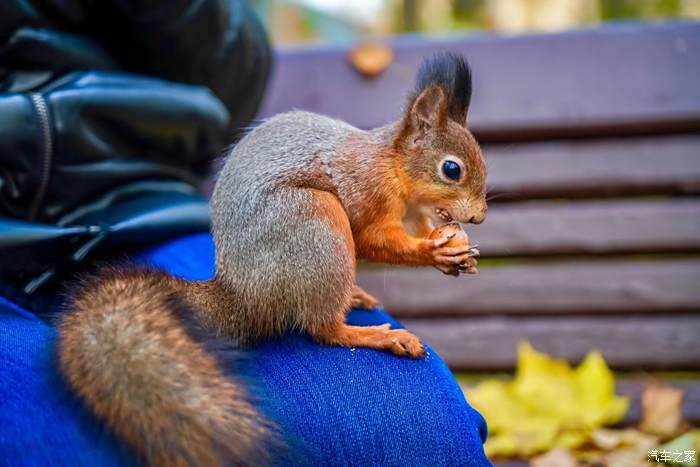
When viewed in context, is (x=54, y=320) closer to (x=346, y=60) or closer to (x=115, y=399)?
(x=115, y=399)

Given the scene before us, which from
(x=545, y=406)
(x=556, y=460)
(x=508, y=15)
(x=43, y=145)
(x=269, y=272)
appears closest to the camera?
(x=269, y=272)

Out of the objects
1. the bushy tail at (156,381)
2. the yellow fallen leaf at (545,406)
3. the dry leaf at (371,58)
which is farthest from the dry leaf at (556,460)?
the dry leaf at (371,58)

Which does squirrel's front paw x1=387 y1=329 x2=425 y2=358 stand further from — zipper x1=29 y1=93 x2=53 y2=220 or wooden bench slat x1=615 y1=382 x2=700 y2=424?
wooden bench slat x1=615 y1=382 x2=700 y2=424

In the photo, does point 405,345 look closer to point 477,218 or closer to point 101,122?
point 477,218

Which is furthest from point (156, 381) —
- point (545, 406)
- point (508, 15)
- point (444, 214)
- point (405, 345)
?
point (508, 15)

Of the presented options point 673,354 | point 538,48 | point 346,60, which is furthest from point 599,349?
point 346,60

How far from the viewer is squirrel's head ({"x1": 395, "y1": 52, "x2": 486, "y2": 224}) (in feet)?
2.88

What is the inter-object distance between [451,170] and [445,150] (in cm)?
3

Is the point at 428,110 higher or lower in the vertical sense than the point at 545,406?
higher

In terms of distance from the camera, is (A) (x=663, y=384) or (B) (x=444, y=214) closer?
(B) (x=444, y=214)

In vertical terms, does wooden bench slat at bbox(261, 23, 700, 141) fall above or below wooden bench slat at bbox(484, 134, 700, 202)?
above

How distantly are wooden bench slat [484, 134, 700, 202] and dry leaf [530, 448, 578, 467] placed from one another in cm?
54

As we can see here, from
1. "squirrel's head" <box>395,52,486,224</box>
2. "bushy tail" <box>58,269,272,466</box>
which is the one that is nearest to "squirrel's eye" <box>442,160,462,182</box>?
"squirrel's head" <box>395,52,486,224</box>

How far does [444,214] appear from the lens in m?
0.89
